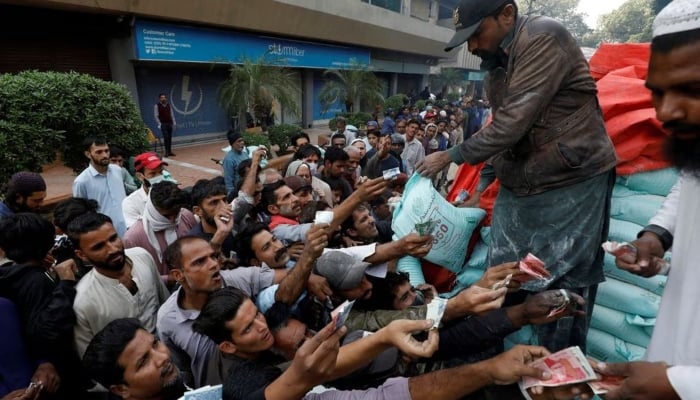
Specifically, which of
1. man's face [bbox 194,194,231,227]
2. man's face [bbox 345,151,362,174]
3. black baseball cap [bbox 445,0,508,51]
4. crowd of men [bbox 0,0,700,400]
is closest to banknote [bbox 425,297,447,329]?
crowd of men [bbox 0,0,700,400]

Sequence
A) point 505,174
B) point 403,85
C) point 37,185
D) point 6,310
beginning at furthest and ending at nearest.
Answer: point 403,85
point 37,185
point 505,174
point 6,310

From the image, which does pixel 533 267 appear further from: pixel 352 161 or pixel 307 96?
pixel 307 96

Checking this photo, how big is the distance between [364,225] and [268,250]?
2.64 feet

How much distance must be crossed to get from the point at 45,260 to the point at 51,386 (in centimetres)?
73

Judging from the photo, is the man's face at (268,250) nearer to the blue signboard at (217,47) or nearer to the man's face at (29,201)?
the man's face at (29,201)

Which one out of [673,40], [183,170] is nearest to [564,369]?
[673,40]

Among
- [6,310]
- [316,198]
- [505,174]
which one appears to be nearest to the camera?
[6,310]

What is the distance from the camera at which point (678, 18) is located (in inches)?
40.7

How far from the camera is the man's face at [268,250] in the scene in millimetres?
2721

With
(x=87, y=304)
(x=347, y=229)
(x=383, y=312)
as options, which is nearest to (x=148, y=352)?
(x=87, y=304)

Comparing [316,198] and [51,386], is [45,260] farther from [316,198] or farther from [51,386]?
[316,198]

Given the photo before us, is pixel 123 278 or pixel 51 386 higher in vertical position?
pixel 123 278

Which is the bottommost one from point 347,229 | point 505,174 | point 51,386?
point 51,386

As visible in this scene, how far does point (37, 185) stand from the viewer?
10.3 feet
